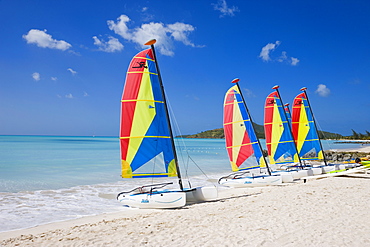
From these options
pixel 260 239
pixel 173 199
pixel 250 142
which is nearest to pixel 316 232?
pixel 260 239

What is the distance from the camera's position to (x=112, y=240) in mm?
5168

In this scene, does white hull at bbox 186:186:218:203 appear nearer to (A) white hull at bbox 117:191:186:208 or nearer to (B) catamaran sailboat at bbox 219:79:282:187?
(A) white hull at bbox 117:191:186:208

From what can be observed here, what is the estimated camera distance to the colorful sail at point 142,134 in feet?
30.1

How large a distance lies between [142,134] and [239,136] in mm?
5846

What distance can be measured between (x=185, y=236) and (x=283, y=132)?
1252 centimetres

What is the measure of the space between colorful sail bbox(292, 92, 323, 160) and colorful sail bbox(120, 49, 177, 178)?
11.7 m

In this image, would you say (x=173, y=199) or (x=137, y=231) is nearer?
(x=137, y=231)

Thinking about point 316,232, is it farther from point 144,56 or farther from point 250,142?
point 250,142

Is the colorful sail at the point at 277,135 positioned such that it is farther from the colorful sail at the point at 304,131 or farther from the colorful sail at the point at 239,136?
the colorful sail at the point at 239,136

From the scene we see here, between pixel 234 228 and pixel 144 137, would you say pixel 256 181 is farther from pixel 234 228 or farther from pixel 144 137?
pixel 234 228

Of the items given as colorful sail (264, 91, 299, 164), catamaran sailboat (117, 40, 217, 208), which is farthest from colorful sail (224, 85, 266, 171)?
catamaran sailboat (117, 40, 217, 208)

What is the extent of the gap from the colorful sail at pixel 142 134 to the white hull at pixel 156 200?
2.39ft

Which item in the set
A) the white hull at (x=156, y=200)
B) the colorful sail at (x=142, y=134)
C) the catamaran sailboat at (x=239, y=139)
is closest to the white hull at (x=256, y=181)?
the catamaran sailboat at (x=239, y=139)

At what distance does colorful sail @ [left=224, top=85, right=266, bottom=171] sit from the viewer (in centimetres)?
1312
